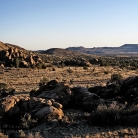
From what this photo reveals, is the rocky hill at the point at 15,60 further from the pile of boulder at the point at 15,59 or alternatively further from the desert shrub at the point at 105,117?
the desert shrub at the point at 105,117

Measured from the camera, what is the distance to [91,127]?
38.4ft

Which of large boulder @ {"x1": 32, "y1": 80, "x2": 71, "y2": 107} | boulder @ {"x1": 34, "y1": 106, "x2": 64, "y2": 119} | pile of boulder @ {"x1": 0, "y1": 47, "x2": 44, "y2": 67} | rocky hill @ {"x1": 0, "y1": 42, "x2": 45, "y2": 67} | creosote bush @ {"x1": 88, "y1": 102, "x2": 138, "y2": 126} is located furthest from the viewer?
pile of boulder @ {"x1": 0, "y1": 47, "x2": 44, "y2": 67}

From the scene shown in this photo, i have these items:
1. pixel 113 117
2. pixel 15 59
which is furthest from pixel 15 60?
pixel 113 117

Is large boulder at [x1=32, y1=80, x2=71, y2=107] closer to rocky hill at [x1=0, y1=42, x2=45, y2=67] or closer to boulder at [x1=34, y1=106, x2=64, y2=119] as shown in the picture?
boulder at [x1=34, y1=106, x2=64, y2=119]

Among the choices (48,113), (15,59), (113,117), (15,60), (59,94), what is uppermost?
(15,59)

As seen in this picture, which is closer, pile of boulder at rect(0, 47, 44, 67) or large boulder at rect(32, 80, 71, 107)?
large boulder at rect(32, 80, 71, 107)

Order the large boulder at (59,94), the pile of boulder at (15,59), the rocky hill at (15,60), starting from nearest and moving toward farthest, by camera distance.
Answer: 1. the large boulder at (59,94)
2. the rocky hill at (15,60)
3. the pile of boulder at (15,59)

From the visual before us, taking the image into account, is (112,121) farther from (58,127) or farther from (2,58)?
(2,58)

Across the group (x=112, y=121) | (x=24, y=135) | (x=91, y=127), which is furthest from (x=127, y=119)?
(x=24, y=135)

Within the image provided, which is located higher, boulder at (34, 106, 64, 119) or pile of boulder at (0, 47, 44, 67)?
pile of boulder at (0, 47, 44, 67)

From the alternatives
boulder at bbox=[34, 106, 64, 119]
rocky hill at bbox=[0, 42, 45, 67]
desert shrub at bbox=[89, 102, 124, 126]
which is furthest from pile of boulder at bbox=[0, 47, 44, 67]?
desert shrub at bbox=[89, 102, 124, 126]

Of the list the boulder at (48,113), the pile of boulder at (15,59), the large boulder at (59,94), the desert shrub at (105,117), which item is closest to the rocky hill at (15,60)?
the pile of boulder at (15,59)

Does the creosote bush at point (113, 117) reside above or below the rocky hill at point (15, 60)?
below

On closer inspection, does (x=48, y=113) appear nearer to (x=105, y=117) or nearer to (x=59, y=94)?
(x=105, y=117)
